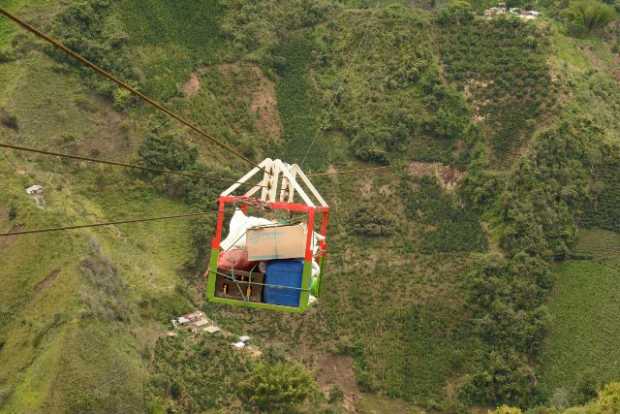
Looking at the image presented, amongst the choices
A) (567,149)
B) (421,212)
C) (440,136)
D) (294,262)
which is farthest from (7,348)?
(567,149)

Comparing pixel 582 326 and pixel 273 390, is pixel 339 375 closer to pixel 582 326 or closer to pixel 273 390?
pixel 273 390

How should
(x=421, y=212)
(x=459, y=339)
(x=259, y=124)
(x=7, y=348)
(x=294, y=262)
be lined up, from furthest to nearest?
(x=259, y=124) → (x=421, y=212) → (x=459, y=339) → (x=7, y=348) → (x=294, y=262)

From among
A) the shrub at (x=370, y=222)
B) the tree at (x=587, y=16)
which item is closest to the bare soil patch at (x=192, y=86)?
the shrub at (x=370, y=222)

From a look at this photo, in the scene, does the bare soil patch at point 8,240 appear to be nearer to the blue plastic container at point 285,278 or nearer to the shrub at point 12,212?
the shrub at point 12,212

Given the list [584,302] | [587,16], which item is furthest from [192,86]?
[587,16]

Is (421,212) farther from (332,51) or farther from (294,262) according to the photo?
(294,262)

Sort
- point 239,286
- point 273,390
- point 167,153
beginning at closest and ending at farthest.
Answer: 1. point 239,286
2. point 273,390
3. point 167,153
